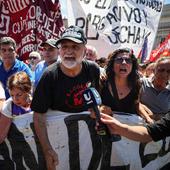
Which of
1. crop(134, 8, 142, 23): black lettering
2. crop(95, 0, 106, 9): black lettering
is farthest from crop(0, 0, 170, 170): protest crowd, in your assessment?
crop(134, 8, 142, 23): black lettering

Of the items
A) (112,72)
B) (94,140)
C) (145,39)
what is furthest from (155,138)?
(145,39)

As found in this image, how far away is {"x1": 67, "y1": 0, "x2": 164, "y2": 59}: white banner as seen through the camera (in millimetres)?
6770

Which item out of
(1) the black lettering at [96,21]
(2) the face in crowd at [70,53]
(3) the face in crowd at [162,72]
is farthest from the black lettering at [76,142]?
(1) the black lettering at [96,21]

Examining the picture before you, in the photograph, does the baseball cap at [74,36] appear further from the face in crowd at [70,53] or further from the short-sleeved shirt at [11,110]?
the short-sleeved shirt at [11,110]

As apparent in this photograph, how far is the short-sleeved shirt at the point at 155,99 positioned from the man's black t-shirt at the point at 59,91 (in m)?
1.03

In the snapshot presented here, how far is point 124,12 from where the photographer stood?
24.6 ft

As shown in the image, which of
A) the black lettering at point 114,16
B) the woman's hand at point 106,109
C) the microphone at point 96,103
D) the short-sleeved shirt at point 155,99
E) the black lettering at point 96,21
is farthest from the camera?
the black lettering at point 114,16

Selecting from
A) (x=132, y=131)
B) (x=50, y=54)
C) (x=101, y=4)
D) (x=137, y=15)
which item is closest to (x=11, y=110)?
(x=132, y=131)

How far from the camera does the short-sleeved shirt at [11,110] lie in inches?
146

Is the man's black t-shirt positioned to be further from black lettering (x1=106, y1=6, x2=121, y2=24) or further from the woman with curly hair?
black lettering (x1=106, y1=6, x2=121, y2=24)

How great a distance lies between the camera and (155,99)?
4535 millimetres

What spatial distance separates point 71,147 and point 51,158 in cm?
40

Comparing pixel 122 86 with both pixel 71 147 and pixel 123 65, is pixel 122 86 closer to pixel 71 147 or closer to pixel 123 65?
pixel 123 65

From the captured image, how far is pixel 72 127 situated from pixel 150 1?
468 centimetres
